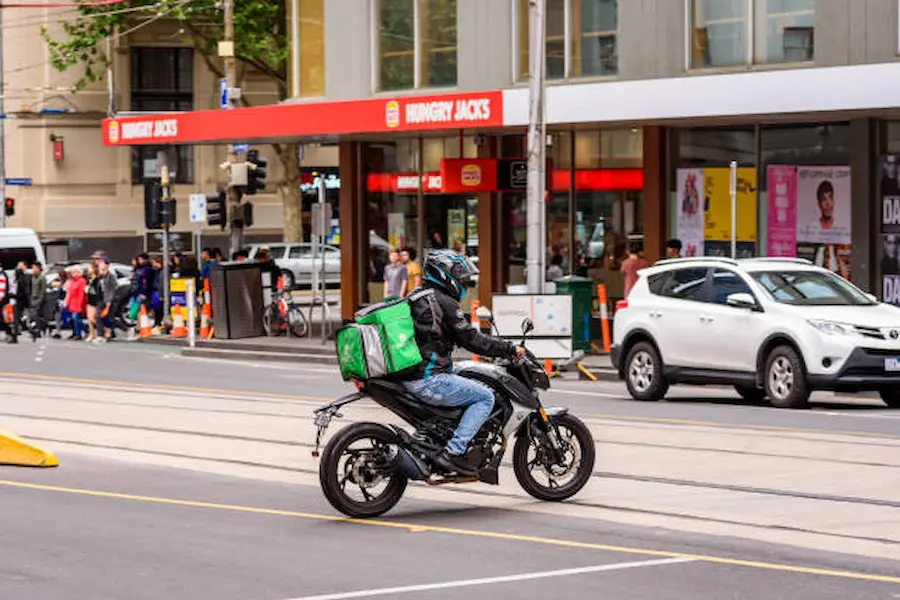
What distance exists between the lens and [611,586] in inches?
365

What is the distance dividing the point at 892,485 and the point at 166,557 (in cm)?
540

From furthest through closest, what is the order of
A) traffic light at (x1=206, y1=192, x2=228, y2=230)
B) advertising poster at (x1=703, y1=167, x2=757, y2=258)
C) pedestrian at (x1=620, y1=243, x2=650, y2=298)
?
1. traffic light at (x1=206, y1=192, x2=228, y2=230)
2. advertising poster at (x1=703, y1=167, x2=757, y2=258)
3. pedestrian at (x1=620, y1=243, x2=650, y2=298)

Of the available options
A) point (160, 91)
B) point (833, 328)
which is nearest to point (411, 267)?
point (833, 328)

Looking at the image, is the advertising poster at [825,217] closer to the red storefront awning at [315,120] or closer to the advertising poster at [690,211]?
the advertising poster at [690,211]

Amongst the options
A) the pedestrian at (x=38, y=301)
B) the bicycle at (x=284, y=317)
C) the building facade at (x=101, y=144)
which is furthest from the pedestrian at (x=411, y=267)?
the building facade at (x=101, y=144)

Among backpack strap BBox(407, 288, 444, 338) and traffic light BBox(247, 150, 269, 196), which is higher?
traffic light BBox(247, 150, 269, 196)

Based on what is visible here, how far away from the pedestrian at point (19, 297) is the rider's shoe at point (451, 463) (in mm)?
28178

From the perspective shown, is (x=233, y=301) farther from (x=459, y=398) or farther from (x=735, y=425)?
(x=459, y=398)

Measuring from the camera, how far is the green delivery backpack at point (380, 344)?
11469 mm

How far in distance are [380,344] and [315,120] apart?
21.9 m

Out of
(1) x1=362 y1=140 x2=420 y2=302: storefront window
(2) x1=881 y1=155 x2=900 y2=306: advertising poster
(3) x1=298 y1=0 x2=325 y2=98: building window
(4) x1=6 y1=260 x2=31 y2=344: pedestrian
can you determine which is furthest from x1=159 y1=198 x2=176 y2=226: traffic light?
(2) x1=881 y1=155 x2=900 y2=306: advertising poster

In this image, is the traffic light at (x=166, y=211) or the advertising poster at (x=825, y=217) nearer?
the advertising poster at (x=825, y=217)

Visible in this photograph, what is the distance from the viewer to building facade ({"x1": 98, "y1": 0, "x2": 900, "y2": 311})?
1086 inches

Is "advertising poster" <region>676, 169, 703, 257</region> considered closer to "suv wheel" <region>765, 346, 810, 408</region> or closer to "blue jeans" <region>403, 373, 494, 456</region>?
"suv wheel" <region>765, 346, 810, 408</region>
